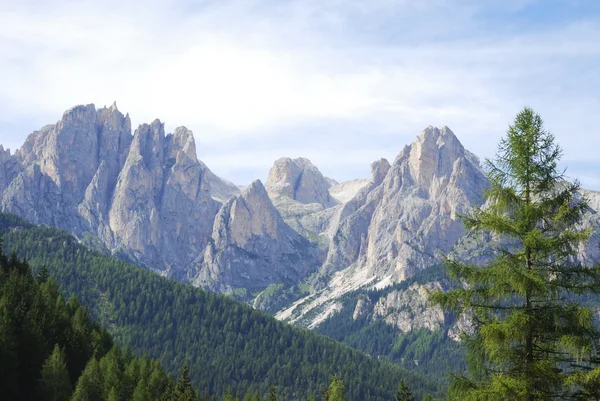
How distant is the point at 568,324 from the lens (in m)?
22.5

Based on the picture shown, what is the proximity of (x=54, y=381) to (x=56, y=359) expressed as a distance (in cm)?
310

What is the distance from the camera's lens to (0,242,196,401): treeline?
66.4 metres

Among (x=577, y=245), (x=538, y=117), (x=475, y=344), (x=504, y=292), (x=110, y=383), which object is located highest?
(x=538, y=117)

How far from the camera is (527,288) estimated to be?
2255cm

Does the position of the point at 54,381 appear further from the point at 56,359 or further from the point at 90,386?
the point at 90,386

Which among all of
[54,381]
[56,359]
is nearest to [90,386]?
[56,359]

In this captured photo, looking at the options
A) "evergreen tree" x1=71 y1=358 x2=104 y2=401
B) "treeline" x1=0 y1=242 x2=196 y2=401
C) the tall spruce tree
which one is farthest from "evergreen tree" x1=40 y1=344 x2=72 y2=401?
the tall spruce tree

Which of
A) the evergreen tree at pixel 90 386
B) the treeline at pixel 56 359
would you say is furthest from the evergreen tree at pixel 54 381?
the evergreen tree at pixel 90 386

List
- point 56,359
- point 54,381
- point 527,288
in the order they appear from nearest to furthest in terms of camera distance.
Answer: point 527,288
point 54,381
point 56,359

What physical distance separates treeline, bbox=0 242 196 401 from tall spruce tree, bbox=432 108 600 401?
4372 centimetres

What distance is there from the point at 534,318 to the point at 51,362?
60.8 metres

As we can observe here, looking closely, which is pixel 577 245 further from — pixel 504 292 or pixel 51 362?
pixel 51 362

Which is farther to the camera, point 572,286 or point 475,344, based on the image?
point 475,344

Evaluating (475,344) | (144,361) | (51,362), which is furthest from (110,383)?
(475,344)
